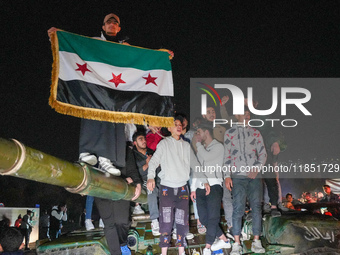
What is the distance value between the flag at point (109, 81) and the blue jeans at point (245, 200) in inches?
56.9

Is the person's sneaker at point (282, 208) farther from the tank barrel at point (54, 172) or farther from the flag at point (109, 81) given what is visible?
the tank barrel at point (54, 172)

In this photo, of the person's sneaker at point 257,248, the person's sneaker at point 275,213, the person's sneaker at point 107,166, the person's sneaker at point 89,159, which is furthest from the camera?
the person's sneaker at point 275,213

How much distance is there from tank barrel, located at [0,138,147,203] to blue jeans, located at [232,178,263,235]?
5.66 feet

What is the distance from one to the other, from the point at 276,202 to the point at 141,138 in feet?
9.05

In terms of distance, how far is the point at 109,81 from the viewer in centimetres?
430

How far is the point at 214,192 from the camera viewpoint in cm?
476

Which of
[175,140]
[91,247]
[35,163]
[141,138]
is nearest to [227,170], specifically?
[175,140]

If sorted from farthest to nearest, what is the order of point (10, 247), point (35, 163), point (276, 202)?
1. point (276, 202)
2. point (10, 247)
3. point (35, 163)

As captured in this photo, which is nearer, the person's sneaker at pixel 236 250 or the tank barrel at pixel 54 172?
the tank barrel at pixel 54 172

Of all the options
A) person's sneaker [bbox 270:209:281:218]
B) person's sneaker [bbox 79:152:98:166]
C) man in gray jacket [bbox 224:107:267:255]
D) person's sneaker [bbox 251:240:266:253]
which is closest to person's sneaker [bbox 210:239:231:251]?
man in gray jacket [bbox 224:107:267:255]

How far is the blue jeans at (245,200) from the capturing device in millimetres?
4605

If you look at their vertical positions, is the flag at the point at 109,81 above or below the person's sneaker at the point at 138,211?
above

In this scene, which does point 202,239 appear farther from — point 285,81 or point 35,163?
point 285,81

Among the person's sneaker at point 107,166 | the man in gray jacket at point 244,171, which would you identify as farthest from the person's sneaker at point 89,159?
the man in gray jacket at point 244,171
